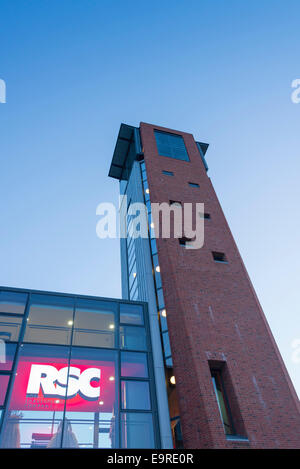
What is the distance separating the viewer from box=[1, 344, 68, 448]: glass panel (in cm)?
1116

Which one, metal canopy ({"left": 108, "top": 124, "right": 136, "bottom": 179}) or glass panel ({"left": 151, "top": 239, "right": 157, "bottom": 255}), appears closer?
glass panel ({"left": 151, "top": 239, "right": 157, "bottom": 255})

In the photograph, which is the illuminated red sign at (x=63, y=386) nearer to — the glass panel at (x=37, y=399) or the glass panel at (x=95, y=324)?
the glass panel at (x=37, y=399)

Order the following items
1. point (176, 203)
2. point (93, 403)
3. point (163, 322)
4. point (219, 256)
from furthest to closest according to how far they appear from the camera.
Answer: point (176, 203) < point (219, 256) < point (163, 322) < point (93, 403)

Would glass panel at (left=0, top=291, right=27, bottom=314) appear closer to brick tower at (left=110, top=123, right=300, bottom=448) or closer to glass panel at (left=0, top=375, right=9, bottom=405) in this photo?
glass panel at (left=0, top=375, right=9, bottom=405)

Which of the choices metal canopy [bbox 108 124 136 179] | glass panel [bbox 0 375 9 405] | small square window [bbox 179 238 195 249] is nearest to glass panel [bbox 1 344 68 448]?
glass panel [bbox 0 375 9 405]

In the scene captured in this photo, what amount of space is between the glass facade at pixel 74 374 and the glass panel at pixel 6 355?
0.12ft

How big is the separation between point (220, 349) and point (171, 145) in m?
19.5

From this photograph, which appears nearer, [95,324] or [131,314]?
[95,324]

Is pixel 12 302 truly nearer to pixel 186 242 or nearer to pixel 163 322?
pixel 163 322

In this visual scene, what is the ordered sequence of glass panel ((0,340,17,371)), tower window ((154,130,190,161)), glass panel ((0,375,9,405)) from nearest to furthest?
glass panel ((0,375,9,405)) < glass panel ((0,340,17,371)) < tower window ((154,130,190,161))

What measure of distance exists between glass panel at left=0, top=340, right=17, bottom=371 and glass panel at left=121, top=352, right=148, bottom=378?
4368 mm

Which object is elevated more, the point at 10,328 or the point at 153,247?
the point at 153,247

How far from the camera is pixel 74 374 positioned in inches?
512

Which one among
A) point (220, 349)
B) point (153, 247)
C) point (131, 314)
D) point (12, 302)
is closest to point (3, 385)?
point (12, 302)
